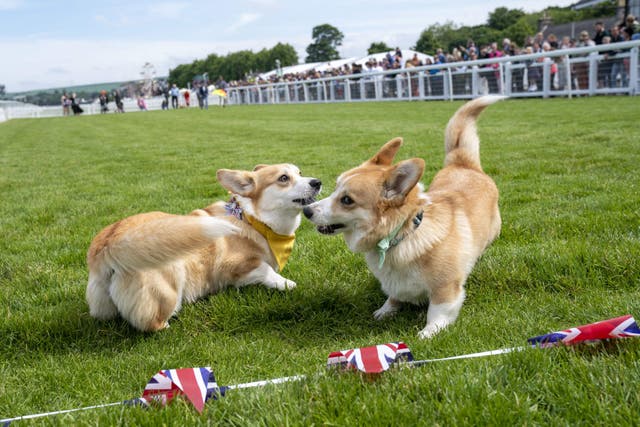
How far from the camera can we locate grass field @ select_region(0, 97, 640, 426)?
1785mm

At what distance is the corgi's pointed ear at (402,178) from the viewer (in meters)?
2.70

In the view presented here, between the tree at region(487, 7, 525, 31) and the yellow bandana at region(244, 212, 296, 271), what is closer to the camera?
the yellow bandana at region(244, 212, 296, 271)

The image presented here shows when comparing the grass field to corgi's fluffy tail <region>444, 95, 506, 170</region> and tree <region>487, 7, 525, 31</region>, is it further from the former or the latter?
tree <region>487, 7, 525, 31</region>

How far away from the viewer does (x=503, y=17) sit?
94.3m

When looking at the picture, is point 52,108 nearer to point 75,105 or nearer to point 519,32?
point 75,105

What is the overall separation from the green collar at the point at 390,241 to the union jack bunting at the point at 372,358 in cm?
73

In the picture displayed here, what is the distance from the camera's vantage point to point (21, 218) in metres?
5.64

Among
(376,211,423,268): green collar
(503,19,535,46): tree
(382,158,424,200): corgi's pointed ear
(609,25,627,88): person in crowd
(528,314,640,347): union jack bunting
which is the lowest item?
(528,314,640,347): union jack bunting

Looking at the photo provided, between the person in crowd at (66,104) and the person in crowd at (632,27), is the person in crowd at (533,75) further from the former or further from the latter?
the person in crowd at (66,104)

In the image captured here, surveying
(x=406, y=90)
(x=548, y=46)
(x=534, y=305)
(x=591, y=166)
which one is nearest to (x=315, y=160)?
(x=591, y=166)

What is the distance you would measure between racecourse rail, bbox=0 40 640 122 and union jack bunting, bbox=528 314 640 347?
14803mm

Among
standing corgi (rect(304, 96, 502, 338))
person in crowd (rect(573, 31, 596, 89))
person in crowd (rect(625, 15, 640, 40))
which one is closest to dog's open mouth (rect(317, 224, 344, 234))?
standing corgi (rect(304, 96, 502, 338))

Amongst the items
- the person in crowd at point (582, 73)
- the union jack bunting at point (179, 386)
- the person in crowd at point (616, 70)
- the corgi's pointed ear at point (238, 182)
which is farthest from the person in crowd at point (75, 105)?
the union jack bunting at point (179, 386)

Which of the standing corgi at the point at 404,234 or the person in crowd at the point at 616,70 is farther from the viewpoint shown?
the person in crowd at the point at 616,70
